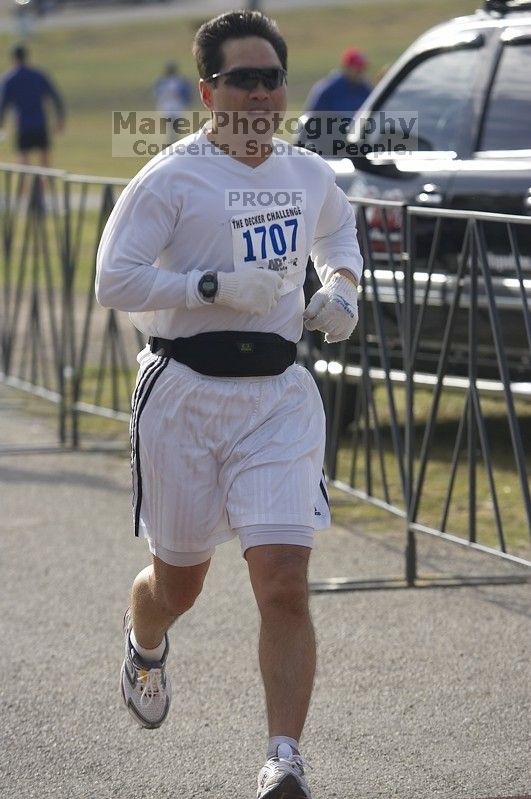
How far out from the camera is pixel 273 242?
3.73 m

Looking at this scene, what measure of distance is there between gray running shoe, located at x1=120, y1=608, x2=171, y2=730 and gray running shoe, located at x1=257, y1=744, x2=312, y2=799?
2.27ft

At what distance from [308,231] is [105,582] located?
2303 mm

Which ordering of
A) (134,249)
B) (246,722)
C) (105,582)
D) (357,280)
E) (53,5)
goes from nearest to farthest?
(134,249)
(357,280)
(246,722)
(105,582)
(53,5)

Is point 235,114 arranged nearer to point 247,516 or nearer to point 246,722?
point 247,516

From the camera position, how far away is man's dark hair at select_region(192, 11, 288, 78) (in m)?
3.74

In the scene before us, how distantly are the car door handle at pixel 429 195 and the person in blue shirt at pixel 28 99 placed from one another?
Result: 522 inches

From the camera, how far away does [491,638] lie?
4.99 metres

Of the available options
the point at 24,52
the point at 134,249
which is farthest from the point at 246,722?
the point at 24,52

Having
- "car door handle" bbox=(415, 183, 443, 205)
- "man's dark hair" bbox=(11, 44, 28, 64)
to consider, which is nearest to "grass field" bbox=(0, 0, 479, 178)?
"man's dark hair" bbox=(11, 44, 28, 64)

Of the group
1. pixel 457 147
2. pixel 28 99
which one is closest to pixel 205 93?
pixel 457 147

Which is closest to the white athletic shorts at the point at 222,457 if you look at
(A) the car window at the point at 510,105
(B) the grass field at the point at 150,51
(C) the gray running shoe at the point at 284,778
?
(C) the gray running shoe at the point at 284,778

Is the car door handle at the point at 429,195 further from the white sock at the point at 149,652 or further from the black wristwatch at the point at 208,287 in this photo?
the black wristwatch at the point at 208,287

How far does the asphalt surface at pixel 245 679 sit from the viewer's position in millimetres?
3924

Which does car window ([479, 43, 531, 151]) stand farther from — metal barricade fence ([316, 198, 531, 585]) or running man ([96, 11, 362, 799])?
running man ([96, 11, 362, 799])
